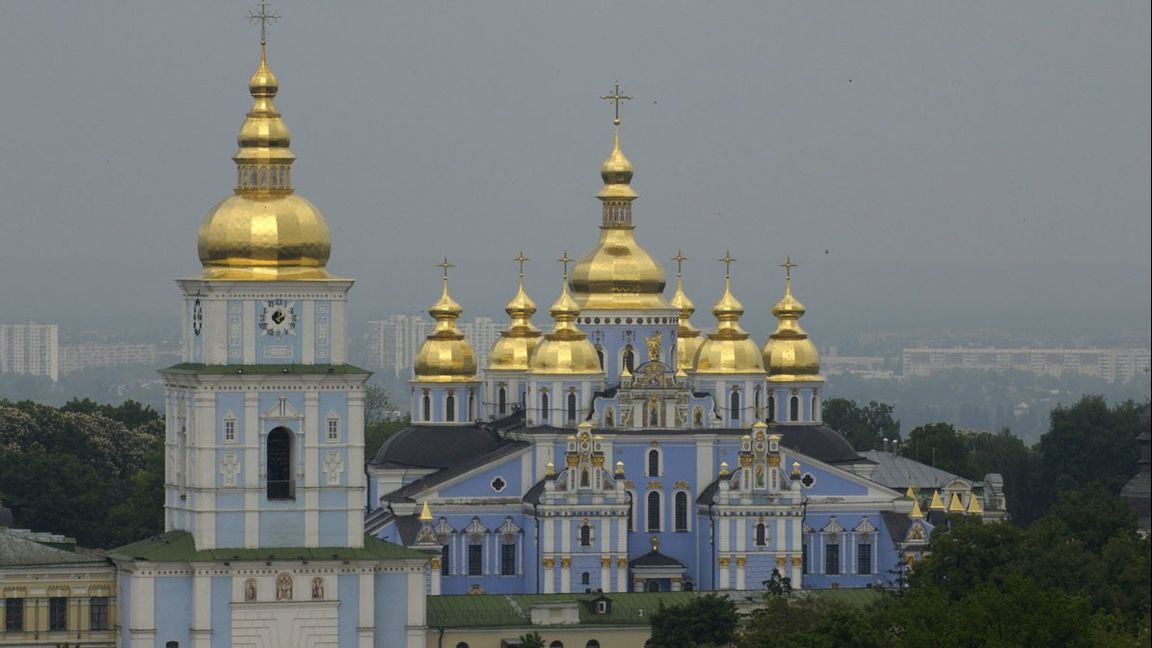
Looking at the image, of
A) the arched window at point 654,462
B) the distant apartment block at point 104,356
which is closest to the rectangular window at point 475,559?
the arched window at point 654,462

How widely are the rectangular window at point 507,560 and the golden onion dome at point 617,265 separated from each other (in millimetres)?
6421

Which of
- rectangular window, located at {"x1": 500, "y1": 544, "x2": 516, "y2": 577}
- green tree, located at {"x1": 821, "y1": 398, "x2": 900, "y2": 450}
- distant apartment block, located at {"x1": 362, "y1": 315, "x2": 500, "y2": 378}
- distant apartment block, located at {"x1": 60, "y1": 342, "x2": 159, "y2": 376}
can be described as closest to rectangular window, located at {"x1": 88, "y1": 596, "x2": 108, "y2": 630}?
rectangular window, located at {"x1": 500, "y1": 544, "x2": 516, "y2": 577}

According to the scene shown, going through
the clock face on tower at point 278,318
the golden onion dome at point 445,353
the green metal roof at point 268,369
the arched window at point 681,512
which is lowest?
the arched window at point 681,512

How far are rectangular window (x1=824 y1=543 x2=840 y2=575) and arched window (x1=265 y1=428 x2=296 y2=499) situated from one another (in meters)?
20.5

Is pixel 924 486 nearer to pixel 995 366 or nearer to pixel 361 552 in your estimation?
pixel 995 366

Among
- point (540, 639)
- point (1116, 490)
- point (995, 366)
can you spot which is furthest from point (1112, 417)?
Result: point (540, 639)

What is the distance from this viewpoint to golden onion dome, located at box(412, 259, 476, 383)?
84.6 meters

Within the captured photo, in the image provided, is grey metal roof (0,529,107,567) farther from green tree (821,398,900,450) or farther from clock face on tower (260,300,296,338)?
green tree (821,398,900,450)

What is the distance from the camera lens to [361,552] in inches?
2399

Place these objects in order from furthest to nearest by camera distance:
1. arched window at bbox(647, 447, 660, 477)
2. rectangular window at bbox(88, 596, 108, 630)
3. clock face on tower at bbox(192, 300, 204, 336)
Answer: arched window at bbox(647, 447, 660, 477), clock face on tower at bbox(192, 300, 204, 336), rectangular window at bbox(88, 596, 108, 630)

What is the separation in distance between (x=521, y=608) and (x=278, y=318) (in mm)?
8251

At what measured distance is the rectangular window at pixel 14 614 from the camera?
60.4 m

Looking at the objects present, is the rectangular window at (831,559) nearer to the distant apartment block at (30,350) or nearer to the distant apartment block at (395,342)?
the distant apartment block at (30,350)

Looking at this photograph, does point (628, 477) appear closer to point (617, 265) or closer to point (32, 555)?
point (617, 265)
